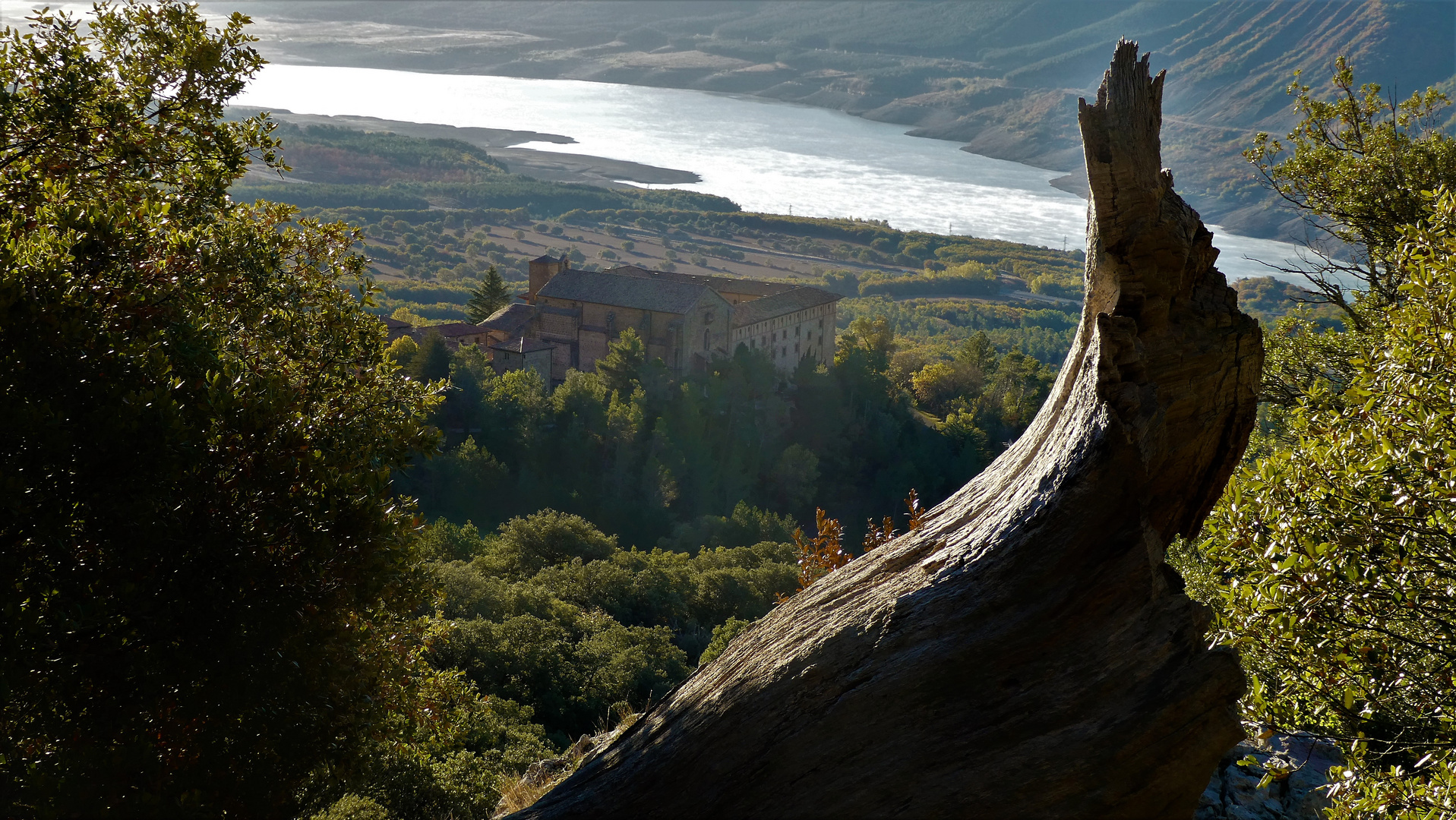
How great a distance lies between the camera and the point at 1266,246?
3105 inches

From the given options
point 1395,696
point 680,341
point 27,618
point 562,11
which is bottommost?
point 680,341

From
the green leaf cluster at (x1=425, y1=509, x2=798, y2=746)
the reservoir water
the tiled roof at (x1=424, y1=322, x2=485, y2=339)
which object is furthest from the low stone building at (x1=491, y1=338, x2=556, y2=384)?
the reservoir water

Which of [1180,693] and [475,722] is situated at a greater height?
[1180,693]

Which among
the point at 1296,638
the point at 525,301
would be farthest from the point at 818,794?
the point at 525,301

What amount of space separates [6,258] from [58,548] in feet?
4.96

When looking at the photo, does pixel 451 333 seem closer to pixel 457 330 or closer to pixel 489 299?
pixel 457 330

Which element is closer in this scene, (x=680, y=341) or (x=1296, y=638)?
(x=1296, y=638)

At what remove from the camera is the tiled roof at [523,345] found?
177 feet

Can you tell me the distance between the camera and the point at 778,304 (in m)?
60.9

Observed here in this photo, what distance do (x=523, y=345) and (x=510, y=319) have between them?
3.59 m

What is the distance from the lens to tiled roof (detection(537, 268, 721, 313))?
5594 cm

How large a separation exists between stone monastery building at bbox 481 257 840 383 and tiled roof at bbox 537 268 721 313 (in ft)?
0.14

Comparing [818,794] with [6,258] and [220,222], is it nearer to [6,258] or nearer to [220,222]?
[6,258]

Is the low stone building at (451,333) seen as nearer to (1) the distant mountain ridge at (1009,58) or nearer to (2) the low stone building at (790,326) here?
(2) the low stone building at (790,326)
